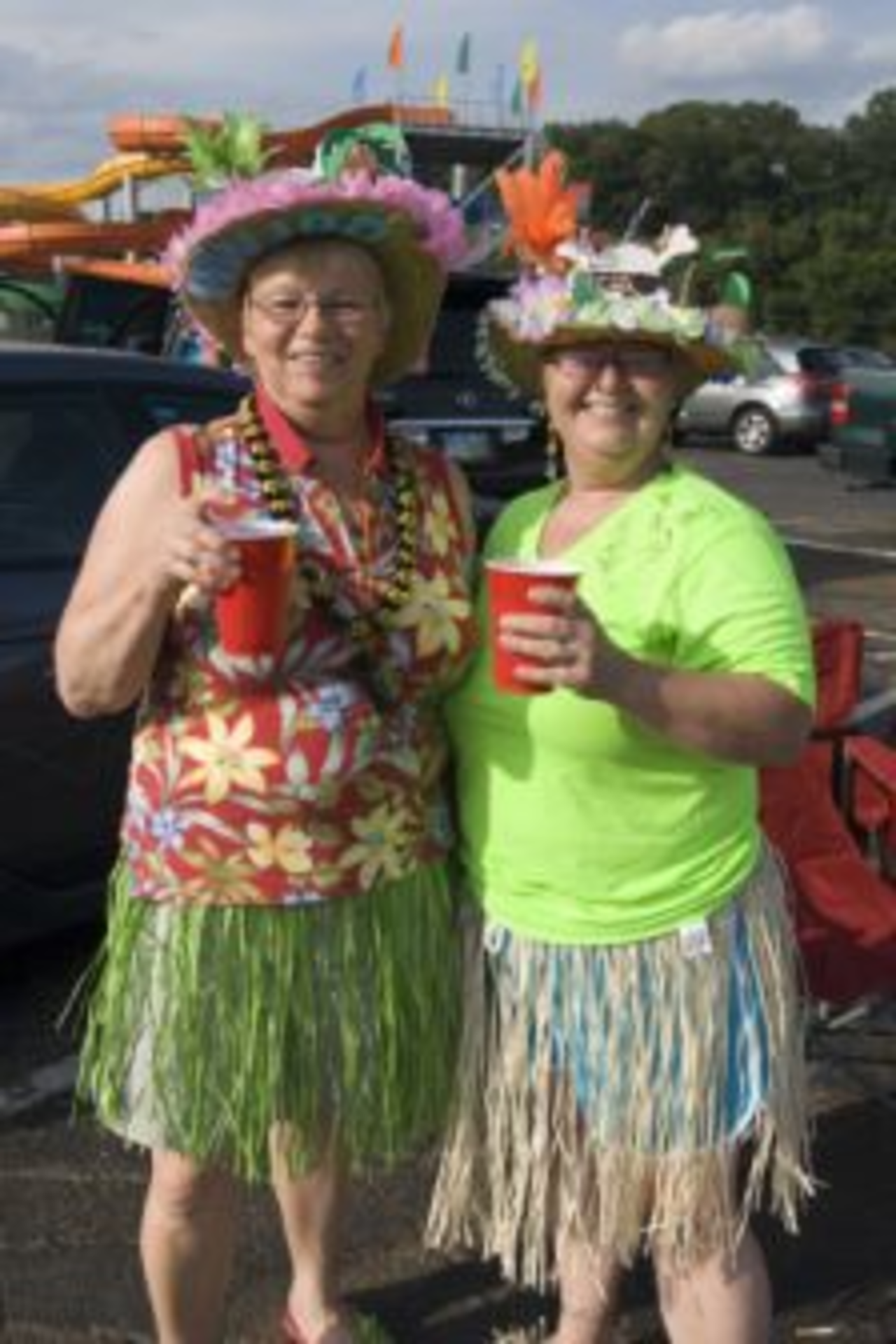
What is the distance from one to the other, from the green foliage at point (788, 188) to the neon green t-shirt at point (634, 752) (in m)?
17.3

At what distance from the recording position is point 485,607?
2262mm

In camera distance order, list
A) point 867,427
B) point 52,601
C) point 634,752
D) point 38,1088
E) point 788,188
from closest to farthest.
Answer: point 634,752 < point 38,1088 < point 52,601 < point 867,427 < point 788,188

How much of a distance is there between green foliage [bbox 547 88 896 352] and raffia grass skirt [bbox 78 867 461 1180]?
17.3m

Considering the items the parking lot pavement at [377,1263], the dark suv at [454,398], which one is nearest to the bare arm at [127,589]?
the parking lot pavement at [377,1263]

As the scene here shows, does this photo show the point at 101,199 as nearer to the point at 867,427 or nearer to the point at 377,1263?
the point at 867,427

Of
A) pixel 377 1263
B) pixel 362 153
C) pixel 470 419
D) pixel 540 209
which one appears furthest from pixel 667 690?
pixel 470 419

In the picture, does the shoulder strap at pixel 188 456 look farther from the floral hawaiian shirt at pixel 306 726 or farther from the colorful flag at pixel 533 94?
the colorful flag at pixel 533 94

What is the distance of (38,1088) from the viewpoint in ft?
12.2

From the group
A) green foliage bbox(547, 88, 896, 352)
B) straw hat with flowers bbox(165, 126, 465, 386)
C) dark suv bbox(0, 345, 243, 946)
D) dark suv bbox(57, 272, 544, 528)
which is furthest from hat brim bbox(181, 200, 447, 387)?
green foliage bbox(547, 88, 896, 352)

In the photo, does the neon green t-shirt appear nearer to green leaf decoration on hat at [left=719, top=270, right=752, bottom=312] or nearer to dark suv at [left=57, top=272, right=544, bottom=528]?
green leaf decoration on hat at [left=719, top=270, right=752, bottom=312]

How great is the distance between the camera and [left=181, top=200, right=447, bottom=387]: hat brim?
2.13m

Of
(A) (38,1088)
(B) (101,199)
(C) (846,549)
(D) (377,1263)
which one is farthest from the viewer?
(B) (101,199)

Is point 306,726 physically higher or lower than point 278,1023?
higher

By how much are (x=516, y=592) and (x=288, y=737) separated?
17.2 inches
